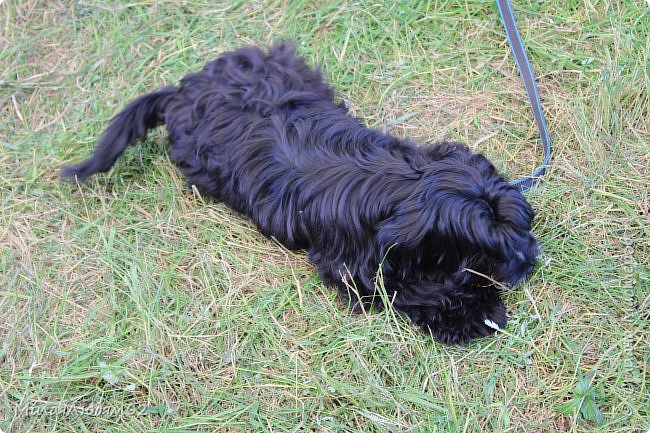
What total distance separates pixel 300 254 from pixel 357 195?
1.73 ft

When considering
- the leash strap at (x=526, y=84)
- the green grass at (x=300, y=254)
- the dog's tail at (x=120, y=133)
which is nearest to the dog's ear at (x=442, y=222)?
the green grass at (x=300, y=254)

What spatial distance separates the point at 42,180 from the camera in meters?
3.81

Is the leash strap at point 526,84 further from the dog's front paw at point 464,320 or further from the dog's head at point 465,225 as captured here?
the dog's front paw at point 464,320

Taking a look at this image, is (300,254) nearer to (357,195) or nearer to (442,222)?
(357,195)

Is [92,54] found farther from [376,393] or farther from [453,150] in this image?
[376,393]

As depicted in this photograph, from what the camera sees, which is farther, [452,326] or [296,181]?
[296,181]

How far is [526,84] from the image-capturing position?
3.69m

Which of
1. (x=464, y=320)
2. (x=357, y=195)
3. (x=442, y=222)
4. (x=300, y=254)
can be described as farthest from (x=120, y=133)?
(x=464, y=320)

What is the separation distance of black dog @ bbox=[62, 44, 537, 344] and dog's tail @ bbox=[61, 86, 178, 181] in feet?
0.55

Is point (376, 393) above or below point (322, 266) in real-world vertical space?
below

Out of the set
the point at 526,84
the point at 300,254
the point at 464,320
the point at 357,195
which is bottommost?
the point at 300,254

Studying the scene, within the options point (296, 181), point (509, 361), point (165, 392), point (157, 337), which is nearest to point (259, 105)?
point (296, 181)

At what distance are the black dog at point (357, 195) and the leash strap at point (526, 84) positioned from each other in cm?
39

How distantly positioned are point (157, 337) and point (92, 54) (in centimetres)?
219
